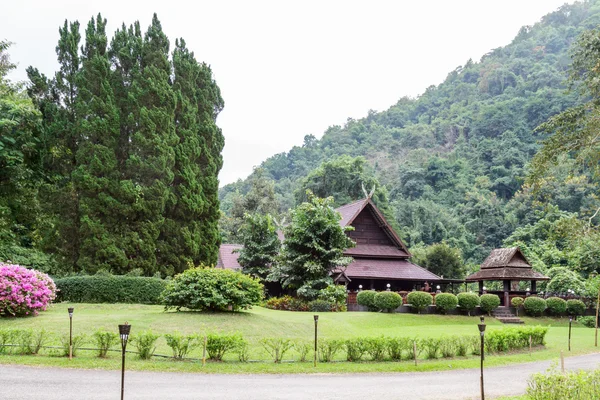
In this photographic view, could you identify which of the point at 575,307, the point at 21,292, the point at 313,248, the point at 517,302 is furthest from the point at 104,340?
the point at 575,307

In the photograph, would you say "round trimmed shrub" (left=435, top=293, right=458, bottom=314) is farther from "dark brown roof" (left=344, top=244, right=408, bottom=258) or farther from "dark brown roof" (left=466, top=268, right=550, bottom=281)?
"dark brown roof" (left=344, top=244, right=408, bottom=258)

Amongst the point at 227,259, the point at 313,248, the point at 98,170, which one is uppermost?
the point at 98,170

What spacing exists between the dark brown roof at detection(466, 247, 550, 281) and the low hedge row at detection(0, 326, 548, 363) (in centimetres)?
1513

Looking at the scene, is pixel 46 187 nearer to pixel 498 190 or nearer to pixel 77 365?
pixel 77 365

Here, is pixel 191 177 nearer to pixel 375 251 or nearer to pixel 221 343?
pixel 375 251

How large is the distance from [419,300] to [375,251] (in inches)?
247

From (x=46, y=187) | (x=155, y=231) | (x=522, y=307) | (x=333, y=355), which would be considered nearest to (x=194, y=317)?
(x=333, y=355)

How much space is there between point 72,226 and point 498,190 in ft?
→ 164

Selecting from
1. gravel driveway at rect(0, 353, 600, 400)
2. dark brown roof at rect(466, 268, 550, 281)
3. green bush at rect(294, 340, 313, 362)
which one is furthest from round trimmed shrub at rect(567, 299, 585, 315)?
green bush at rect(294, 340, 313, 362)

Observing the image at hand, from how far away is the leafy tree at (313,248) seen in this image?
27.4 meters

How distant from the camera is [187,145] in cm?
2698

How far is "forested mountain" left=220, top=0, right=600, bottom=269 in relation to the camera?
2077 inches

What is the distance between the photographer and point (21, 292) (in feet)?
59.5

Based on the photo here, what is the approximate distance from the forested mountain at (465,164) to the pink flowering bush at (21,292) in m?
16.4
